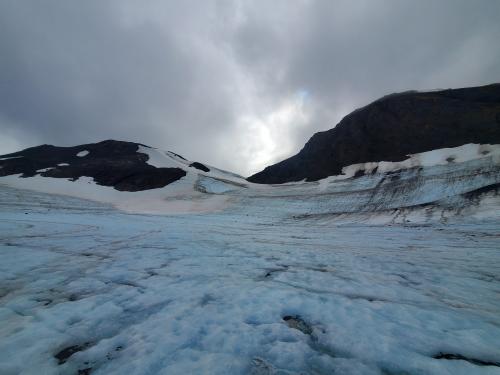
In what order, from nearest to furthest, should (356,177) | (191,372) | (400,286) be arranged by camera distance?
(191,372), (400,286), (356,177)

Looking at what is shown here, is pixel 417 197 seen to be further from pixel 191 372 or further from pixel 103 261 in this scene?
pixel 191 372

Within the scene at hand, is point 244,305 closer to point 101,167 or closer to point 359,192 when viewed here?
point 359,192

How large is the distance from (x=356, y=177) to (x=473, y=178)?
419 inches

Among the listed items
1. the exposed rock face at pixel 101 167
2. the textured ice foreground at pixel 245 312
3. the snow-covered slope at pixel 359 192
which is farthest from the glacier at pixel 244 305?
the exposed rock face at pixel 101 167

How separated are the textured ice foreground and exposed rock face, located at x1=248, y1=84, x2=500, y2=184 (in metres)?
28.3

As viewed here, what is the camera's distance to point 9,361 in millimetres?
3002

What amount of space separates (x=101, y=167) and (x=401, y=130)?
39028 mm

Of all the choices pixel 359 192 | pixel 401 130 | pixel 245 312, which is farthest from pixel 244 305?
pixel 401 130

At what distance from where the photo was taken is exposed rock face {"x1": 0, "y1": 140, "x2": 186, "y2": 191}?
40.0m

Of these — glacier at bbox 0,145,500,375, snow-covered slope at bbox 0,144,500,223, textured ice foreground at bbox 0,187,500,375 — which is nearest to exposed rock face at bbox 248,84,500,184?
snow-covered slope at bbox 0,144,500,223

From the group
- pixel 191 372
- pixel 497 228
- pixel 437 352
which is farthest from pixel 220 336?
pixel 497 228

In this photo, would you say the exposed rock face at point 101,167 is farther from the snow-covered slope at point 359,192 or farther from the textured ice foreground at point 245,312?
the textured ice foreground at point 245,312

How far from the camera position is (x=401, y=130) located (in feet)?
119

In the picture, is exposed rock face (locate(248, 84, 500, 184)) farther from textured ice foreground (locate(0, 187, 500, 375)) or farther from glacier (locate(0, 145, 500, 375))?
textured ice foreground (locate(0, 187, 500, 375))
